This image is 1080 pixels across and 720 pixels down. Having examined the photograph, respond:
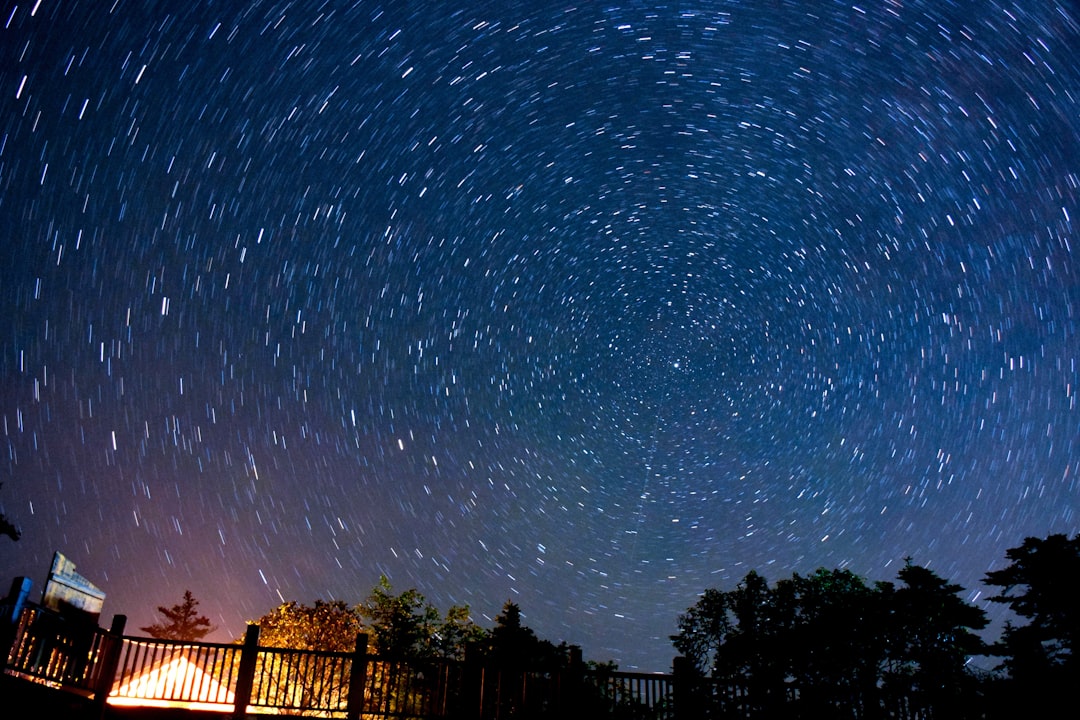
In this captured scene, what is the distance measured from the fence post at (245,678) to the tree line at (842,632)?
11.3m

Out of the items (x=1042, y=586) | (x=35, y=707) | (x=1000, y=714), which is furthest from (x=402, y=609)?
(x=1042, y=586)

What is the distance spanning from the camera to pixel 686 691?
12.0m

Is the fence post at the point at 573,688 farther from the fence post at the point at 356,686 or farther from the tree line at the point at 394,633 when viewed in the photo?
the tree line at the point at 394,633

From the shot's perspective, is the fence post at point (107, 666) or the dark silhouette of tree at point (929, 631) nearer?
the fence post at point (107, 666)

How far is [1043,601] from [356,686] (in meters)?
18.0

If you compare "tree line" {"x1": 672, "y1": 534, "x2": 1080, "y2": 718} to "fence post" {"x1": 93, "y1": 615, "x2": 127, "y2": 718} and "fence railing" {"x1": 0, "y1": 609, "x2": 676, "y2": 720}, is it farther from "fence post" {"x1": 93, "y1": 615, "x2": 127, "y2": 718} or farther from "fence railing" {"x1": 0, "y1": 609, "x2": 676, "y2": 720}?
"fence post" {"x1": 93, "y1": 615, "x2": 127, "y2": 718}

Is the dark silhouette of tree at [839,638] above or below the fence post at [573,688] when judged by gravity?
above

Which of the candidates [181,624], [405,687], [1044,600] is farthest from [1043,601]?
[181,624]

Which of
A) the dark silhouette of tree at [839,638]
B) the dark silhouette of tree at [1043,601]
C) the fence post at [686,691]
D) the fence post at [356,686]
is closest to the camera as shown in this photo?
the fence post at [356,686]

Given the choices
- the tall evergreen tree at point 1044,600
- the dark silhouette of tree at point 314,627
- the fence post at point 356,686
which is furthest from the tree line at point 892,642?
the dark silhouette of tree at point 314,627

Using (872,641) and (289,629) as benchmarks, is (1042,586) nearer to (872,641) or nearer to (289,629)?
(872,641)

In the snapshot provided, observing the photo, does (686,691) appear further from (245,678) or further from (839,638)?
(839,638)

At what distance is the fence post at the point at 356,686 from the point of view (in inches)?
435

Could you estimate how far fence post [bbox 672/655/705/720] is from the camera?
39.0 feet
